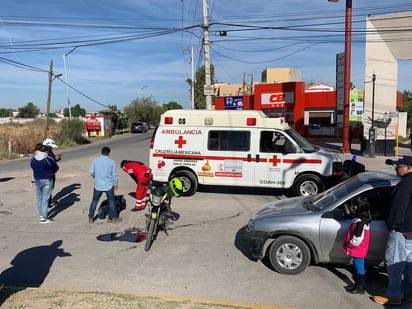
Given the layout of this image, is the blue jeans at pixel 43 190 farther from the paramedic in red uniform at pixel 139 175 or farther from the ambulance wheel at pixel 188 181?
the ambulance wheel at pixel 188 181

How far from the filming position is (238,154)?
388 inches

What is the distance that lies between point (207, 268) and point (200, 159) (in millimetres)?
4968

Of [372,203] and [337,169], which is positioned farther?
[337,169]

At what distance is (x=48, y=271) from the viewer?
17.7 feet

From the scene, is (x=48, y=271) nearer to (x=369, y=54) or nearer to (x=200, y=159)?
(x=200, y=159)

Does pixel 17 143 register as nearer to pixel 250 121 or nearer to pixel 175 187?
pixel 250 121

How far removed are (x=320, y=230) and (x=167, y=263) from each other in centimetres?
231

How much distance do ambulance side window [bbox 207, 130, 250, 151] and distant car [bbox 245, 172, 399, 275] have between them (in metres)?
4.57

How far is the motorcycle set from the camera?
6.34 m

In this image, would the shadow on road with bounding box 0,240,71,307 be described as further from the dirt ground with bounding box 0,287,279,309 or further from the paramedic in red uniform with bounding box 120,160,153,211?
the paramedic in red uniform with bounding box 120,160,153,211

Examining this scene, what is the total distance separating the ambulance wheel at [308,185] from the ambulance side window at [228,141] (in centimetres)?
158

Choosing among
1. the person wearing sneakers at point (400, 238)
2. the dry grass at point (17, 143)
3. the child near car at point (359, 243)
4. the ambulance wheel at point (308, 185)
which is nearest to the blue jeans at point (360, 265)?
the child near car at point (359, 243)

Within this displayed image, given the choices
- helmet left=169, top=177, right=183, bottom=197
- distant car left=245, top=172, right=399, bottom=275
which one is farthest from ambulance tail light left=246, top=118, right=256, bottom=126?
distant car left=245, top=172, right=399, bottom=275

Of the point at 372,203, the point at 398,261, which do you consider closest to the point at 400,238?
the point at 398,261
